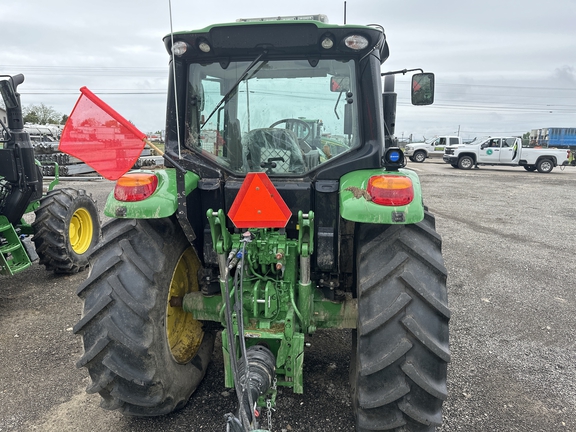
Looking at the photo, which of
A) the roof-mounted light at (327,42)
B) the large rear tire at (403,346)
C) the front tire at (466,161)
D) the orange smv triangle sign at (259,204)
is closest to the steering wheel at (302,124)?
the roof-mounted light at (327,42)

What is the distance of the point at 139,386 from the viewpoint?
2.28m

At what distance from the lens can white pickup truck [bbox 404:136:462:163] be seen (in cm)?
2922

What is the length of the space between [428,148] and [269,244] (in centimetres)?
2979

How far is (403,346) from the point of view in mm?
2043

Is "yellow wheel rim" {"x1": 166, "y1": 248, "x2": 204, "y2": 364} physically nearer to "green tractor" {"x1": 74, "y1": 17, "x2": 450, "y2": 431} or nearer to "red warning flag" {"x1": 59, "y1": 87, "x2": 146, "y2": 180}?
"green tractor" {"x1": 74, "y1": 17, "x2": 450, "y2": 431}

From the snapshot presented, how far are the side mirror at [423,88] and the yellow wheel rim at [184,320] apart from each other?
2126 mm

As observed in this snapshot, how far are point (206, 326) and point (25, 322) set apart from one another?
2237 mm

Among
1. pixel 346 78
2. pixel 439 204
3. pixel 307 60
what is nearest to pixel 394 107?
pixel 346 78

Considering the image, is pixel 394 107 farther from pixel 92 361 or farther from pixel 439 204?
pixel 439 204

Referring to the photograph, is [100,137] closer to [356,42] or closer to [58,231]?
[356,42]

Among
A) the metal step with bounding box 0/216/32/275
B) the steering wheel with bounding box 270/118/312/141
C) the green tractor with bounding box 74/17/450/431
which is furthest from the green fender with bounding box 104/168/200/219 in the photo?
the metal step with bounding box 0/216/32/275

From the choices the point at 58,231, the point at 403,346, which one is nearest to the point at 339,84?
the point at 403,346

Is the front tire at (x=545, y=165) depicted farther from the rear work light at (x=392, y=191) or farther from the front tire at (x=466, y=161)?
the rear work light at (x=392, y=191)

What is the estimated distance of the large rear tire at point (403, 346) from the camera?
6.73 ft
